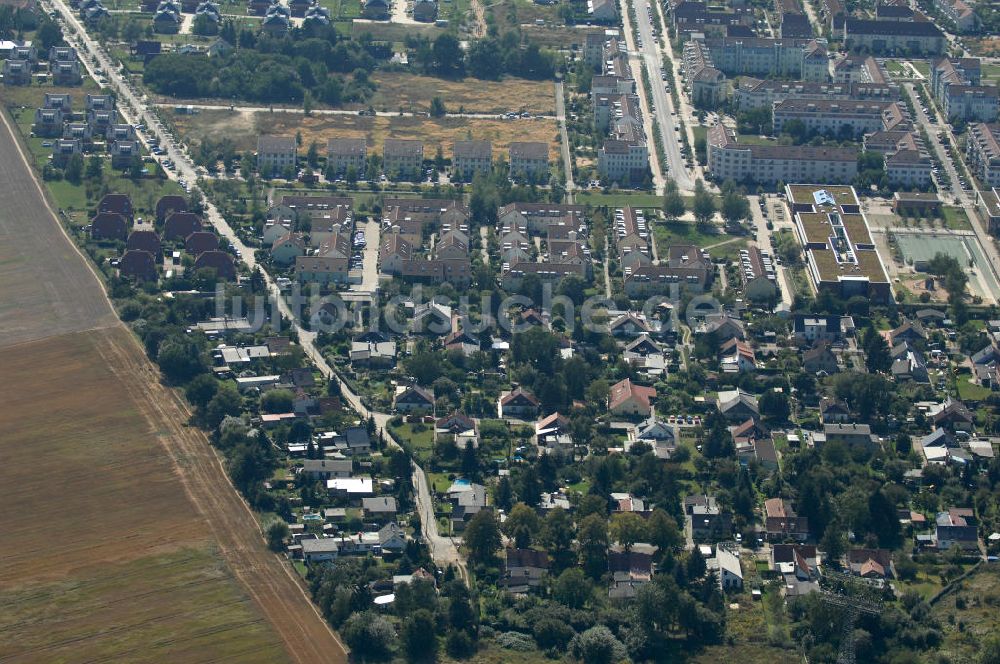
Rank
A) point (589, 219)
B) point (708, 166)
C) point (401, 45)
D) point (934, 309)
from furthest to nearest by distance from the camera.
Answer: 1. point (401, 45)
2. point (708, 166)
3. point (589, 219)
4. point (934, 309)

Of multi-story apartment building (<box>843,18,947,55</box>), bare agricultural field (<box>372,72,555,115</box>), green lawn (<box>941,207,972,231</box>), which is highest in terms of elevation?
multi-story apartment building (<box>843,18,947,55</box>)

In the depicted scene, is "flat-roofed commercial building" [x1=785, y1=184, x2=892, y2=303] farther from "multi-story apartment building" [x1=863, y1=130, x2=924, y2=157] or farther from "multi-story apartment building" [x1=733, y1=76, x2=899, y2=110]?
"multi-story apartment building" [x1=733, y1=76, x2=899, y2=110]

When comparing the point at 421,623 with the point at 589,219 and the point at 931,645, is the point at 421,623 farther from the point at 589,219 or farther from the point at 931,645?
the point at 589,219

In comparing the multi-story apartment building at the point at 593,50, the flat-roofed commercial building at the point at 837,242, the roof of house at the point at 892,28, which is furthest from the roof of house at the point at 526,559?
the roof of house at the point at 892,28

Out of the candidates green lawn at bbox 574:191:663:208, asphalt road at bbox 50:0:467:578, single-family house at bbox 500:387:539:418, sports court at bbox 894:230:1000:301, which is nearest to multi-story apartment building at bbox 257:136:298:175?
asphalt road at bbox 50:0:467:578

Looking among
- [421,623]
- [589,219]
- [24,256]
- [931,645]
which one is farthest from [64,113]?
[931,645]

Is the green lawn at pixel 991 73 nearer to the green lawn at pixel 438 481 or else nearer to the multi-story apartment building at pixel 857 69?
the multi-story apartment building at pixel 857 69
